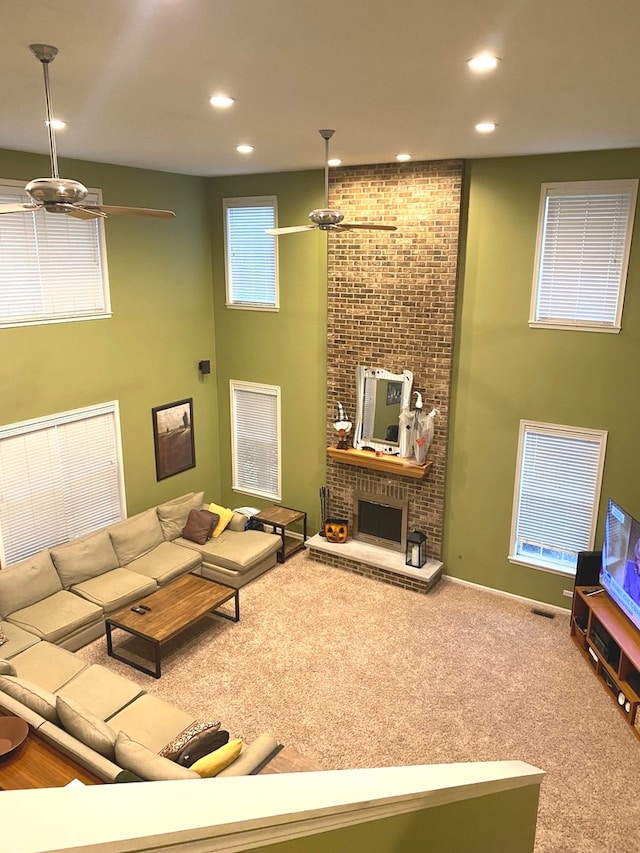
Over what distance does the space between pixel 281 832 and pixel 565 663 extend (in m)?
5.70

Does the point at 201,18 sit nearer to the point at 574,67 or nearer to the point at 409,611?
the point at 574,67

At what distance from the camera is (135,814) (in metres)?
0.87

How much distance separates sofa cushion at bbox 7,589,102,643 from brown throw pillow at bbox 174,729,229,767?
89.9 inches

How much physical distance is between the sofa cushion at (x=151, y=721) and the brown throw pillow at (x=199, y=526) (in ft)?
8.94

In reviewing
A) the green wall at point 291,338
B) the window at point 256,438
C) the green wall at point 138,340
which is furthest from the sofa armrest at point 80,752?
the window at point 256,438

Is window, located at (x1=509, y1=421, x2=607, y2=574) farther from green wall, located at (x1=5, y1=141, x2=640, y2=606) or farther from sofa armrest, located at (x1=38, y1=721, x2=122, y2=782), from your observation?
sofa armrest, located at (x1=38, y1=721, x2=122, y2=782)

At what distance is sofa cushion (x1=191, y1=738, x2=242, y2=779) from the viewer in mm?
3928

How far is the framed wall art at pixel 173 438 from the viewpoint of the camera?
314 inches

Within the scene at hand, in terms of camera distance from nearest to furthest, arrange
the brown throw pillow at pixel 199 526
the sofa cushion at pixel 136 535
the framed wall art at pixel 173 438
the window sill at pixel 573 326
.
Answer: the window sill at pixel 573 326
the sofa cushion at pixel 136 535
the brown throw pillow at pixel 199 526
the framed wall art at pixel 173 438

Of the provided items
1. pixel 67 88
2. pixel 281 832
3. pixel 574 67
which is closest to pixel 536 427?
pixel 574 67

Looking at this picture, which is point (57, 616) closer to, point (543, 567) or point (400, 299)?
point (400, 299)

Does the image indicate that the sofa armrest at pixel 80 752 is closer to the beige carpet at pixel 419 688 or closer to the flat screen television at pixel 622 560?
the beige carpet at pixel 419 688

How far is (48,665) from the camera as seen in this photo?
526 cm

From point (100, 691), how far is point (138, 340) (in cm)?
406
